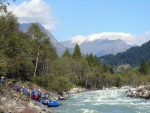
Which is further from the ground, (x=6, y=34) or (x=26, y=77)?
(x=6, y=34)

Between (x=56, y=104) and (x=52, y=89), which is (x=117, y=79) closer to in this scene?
(x=52, y=89)

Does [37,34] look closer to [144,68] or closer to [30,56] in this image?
[30,56]

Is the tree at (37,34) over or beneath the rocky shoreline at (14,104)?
over

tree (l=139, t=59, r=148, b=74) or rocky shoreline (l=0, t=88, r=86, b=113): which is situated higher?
tree (l=139, t=59, r=148, b=74)

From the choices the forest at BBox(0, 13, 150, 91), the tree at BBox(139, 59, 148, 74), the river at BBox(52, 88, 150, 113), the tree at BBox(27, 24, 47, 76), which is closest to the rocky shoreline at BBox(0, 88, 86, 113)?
the forest at BBox(0, 13, 150, 91)

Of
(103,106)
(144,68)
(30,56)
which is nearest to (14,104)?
(103,106)

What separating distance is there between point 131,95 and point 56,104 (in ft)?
99.4

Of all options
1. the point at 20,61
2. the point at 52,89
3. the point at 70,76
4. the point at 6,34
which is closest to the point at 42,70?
the point at 52,89

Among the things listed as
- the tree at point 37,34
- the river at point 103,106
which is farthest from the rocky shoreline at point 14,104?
the tree at point 37,34

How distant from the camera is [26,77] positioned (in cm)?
5141

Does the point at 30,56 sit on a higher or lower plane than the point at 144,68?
higher

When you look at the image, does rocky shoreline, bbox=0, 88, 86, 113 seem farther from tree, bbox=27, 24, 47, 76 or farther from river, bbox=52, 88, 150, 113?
tree, bbox=27, 24, 47, 76

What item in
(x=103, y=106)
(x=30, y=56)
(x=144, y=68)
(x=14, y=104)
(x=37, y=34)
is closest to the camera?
(x=14, y=104)

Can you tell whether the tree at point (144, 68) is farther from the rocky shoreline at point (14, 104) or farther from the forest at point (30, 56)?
the rocky shoreline at point (14, 104)
